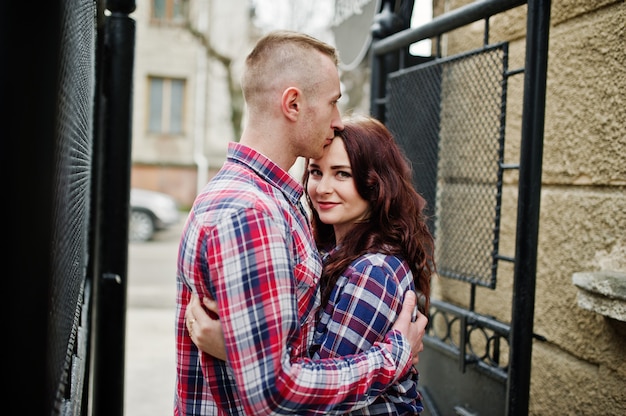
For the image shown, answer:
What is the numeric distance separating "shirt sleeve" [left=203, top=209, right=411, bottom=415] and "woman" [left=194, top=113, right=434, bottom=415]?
235 millimetres

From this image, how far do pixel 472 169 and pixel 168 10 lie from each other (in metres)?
23.6

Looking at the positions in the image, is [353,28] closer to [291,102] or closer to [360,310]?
[291,102]

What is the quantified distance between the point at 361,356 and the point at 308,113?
65cm

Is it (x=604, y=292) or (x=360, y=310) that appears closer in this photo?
(x=360, y=310)

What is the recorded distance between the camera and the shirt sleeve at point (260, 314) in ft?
4.57

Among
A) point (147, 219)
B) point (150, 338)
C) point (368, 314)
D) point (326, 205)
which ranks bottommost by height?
point (150, 338)

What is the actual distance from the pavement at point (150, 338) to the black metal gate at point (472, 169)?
2754 mm

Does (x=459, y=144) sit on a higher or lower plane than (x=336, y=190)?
higher

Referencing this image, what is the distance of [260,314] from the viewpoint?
1.39 metres

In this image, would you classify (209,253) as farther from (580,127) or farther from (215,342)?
(580,127)

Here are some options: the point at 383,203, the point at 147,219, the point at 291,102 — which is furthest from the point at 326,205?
the point at 147,219

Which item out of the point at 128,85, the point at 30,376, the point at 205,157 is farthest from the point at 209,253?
the point at 205,157

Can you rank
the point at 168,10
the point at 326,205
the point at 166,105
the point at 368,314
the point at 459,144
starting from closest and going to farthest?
the point at 368,314, the point at 326,205, the point at 459,144, the point at 166,105, the point at 168,10

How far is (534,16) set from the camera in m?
1.97
